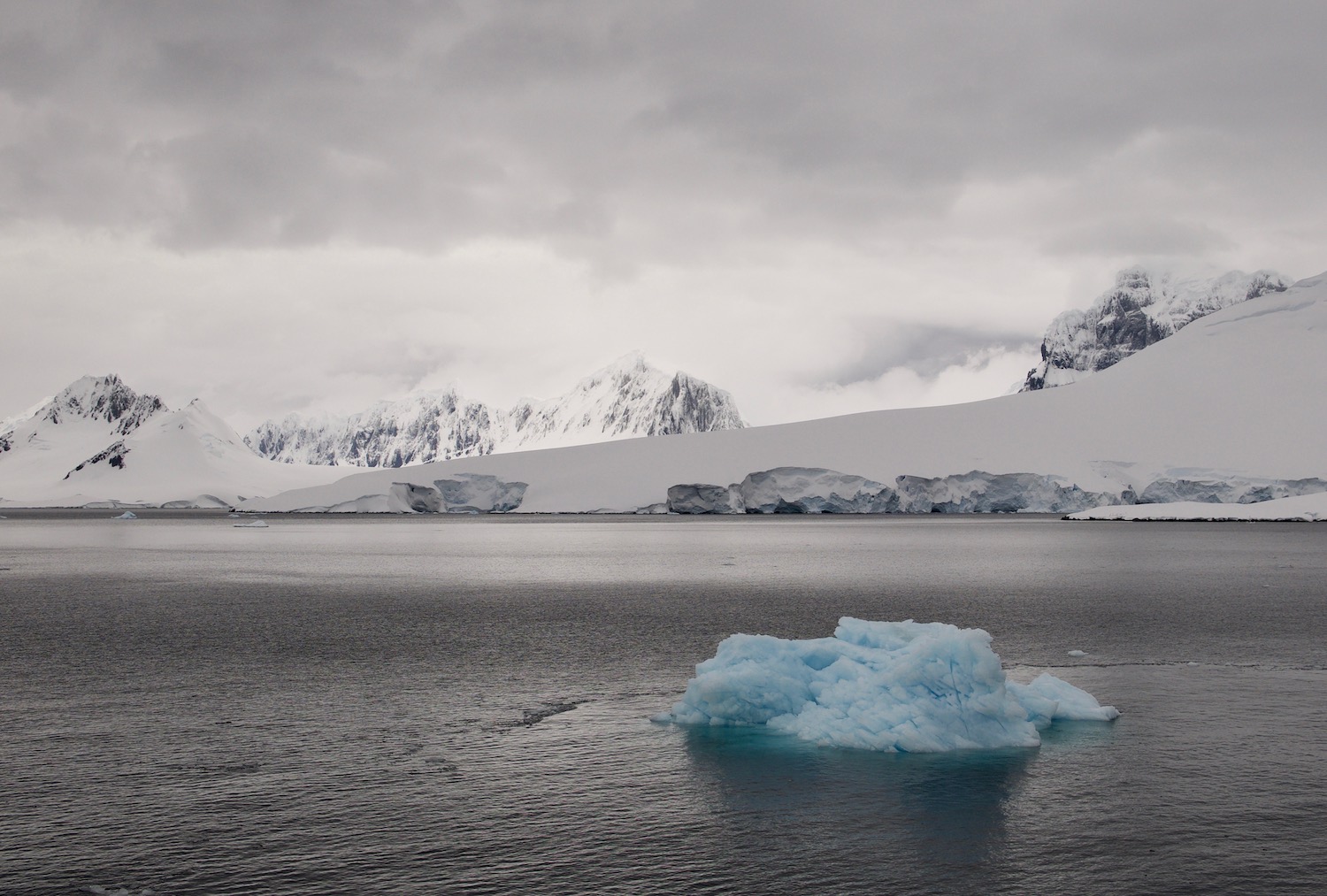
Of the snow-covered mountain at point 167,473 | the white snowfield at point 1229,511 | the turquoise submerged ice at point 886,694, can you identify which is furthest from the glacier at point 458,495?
the snow-covered mountain at point 167,473

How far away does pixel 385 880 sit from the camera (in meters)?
6.01

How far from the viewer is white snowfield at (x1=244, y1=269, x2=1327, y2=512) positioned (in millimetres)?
70562

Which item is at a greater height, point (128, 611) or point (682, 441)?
point (682, 441)

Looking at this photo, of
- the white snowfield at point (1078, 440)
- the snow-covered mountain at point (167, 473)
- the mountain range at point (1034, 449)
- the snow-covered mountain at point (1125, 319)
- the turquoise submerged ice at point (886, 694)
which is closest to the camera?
the turquoise submerged ice at point (886, 694)

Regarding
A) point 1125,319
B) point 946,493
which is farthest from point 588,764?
point 1125,319

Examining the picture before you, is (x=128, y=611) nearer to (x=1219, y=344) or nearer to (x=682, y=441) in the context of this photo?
(x=682, y=441)

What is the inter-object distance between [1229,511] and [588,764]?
6291cm

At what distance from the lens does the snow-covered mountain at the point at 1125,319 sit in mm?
152875

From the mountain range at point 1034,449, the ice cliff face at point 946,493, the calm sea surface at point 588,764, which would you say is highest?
the mountain range at point 1034,449

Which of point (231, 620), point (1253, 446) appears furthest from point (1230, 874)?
point (1253, 446)

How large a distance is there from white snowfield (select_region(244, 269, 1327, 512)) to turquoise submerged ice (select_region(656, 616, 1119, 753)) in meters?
59.7

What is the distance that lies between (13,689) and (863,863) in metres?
10.1

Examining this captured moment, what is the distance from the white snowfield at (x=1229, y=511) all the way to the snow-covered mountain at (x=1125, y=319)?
94.0 meters

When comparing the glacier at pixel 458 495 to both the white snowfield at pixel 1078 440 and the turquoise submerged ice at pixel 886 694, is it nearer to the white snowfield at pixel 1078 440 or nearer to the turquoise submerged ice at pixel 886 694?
the white snowfield at pixel 1078 440
